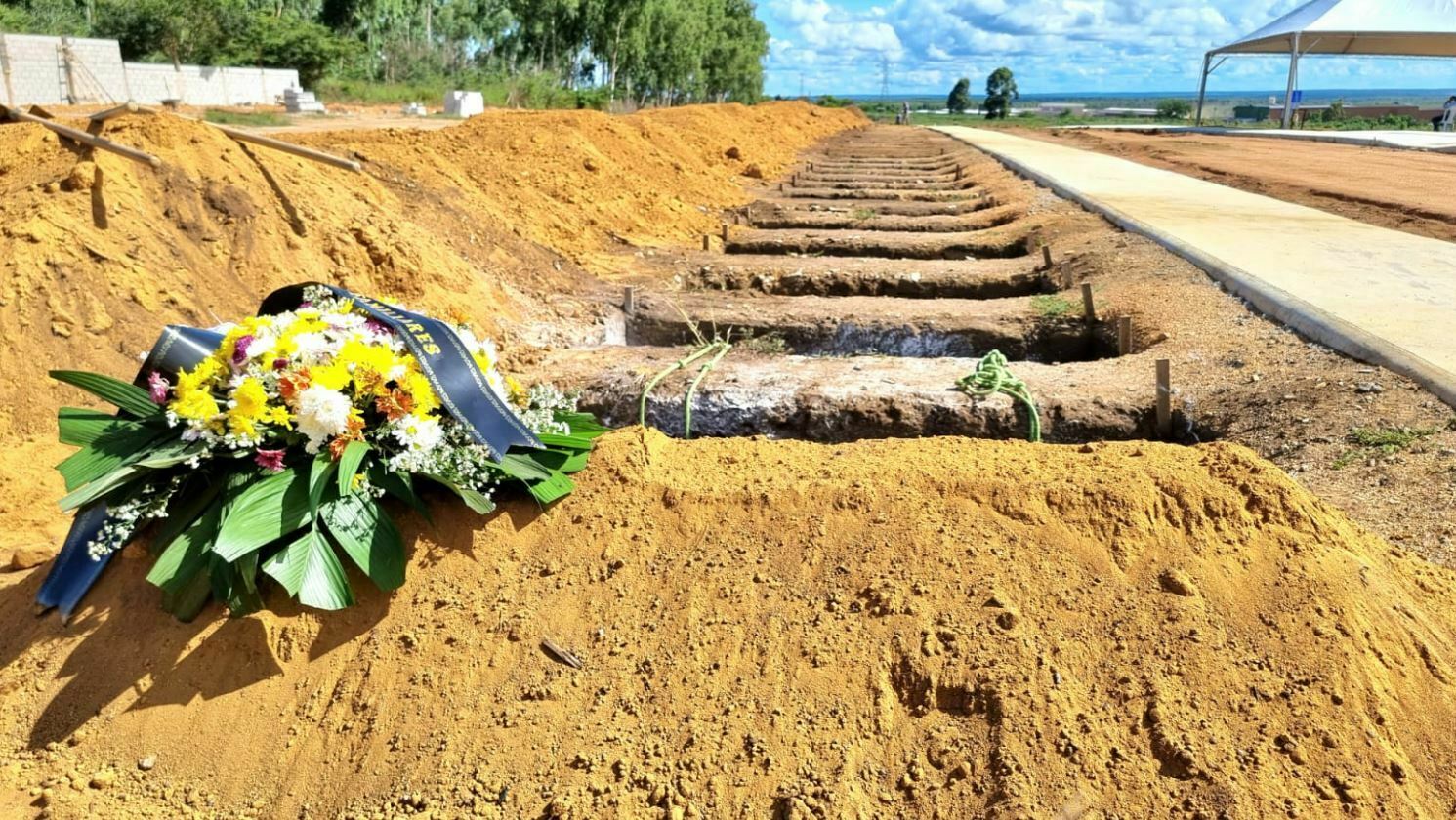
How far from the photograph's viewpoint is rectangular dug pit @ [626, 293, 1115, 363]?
716cm

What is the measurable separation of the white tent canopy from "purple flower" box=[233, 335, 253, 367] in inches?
1482

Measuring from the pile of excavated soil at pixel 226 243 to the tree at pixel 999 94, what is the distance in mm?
56875

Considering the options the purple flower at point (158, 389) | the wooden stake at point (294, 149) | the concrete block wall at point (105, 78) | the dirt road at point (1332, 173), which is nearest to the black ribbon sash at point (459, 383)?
the purple flower at point (158, 389)

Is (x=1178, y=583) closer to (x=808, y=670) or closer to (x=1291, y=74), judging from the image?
(x=808, y=670)

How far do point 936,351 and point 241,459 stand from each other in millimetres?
5339

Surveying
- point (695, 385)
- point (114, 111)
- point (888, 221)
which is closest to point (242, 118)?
point (888, 221)

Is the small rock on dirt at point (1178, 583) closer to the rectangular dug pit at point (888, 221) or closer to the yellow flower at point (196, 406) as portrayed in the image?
the yellow flower at point (196, 406)

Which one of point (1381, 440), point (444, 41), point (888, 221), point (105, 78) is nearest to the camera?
point (1381, 440)

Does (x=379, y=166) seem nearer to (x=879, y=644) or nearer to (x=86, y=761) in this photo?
(x=86, y=761)

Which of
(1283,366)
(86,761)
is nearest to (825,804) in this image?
(86,761)

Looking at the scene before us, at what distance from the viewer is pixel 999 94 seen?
201 ft

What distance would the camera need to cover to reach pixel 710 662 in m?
2.96

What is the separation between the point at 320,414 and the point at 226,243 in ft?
13.8

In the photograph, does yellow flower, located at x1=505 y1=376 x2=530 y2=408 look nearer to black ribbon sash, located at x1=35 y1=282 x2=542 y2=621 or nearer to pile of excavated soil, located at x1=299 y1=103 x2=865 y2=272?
black ribbon sash, located at x1=35 y1=282 x2=542 y2=621
